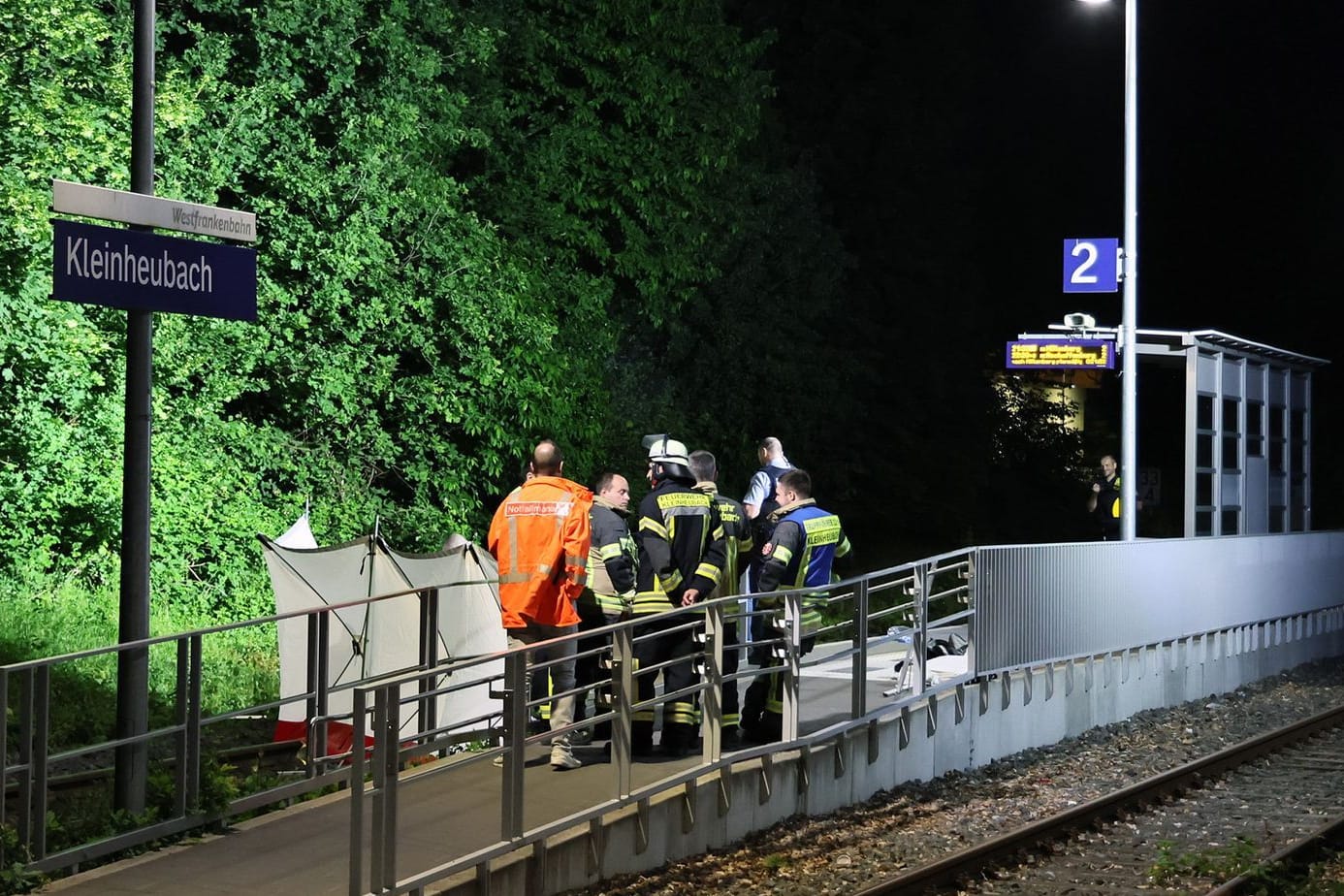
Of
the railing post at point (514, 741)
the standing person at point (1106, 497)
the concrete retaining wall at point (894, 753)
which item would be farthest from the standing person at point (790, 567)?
the standing person at point (1106, 497)

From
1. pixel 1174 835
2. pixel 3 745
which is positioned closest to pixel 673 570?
pixel 1174 835

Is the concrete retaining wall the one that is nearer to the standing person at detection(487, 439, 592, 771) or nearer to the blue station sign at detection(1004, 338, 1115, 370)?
the standing person at detection(487, 439, 592, 771)

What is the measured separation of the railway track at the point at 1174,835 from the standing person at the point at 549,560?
2.19m

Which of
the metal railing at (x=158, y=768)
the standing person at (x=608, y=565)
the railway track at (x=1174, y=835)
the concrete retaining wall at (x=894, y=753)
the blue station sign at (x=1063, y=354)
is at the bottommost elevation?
the railway track at (x=1174, y=835)

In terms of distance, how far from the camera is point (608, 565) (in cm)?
1013

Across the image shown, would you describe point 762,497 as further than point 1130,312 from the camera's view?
No

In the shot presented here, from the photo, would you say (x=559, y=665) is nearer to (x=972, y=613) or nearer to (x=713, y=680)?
(x=713, y=680)

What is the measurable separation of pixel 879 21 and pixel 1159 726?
2813cm

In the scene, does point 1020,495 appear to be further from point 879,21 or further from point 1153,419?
point 879,21

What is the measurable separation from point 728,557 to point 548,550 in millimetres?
1681

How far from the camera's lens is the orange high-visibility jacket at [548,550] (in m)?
9.57

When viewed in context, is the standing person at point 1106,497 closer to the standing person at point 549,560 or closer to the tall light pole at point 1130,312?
the tall light pole at point 1130,312

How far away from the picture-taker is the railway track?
9.72 metres

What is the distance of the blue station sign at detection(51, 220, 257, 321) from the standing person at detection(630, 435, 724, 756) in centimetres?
283
